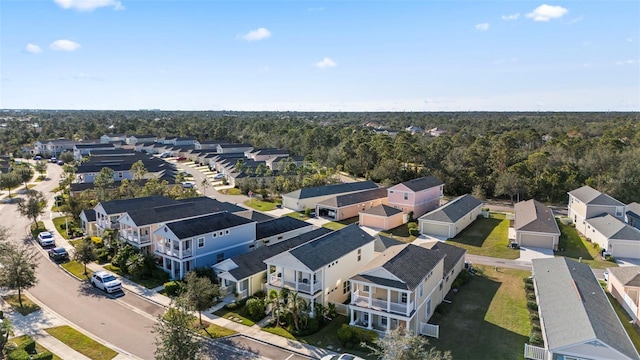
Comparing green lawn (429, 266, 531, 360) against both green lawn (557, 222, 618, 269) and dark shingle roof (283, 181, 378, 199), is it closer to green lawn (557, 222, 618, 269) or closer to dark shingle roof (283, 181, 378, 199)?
green lawn (557, 222, 618, 269)

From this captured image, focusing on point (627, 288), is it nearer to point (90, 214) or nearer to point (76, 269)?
point (76, 269)

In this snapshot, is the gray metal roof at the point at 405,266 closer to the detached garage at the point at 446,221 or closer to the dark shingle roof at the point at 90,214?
the detached garage at the point at 446,221

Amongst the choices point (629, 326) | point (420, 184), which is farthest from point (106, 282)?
point (420, 184)

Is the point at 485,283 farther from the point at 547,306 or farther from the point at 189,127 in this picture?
the point at 189,127

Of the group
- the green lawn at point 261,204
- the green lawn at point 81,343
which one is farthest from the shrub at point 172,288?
the green lawn at point 261,204

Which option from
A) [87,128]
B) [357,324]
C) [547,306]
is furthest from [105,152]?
[547,306]

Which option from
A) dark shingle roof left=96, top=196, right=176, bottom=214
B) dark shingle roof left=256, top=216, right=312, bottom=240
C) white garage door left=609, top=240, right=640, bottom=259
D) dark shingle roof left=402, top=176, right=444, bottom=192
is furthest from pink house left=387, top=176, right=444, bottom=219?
dark shingle roof left=96, top=196, right=176, bottom=214
